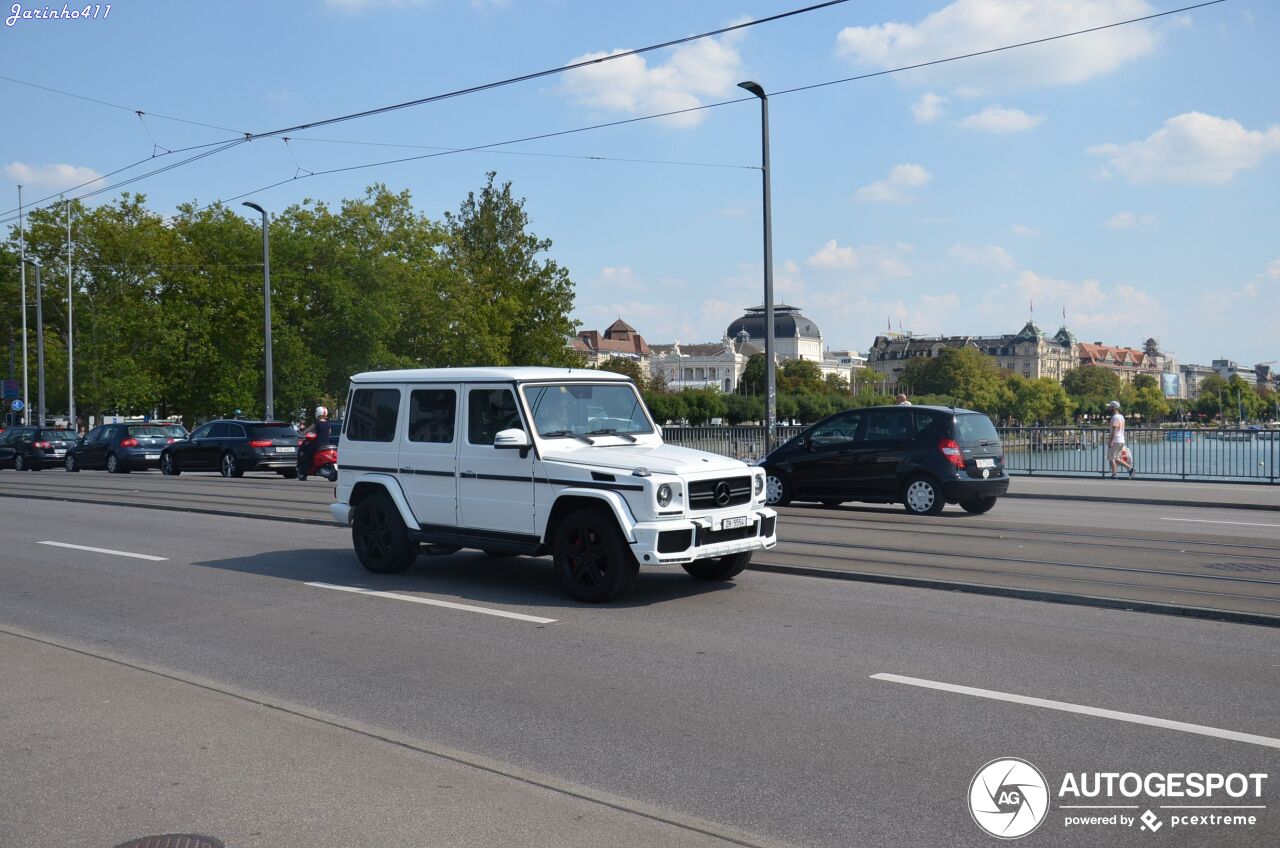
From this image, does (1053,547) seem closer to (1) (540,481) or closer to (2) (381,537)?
(1) (540,481)

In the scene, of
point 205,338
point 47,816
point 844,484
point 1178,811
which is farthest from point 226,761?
point 205,338

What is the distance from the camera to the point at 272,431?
3092cm

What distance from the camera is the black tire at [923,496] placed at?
17009mm

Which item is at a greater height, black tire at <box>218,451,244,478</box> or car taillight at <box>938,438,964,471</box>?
car taillight at <box>938,438,964,471</box>

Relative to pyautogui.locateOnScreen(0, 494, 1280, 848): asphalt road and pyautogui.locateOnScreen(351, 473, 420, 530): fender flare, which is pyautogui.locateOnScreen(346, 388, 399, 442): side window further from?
pyautogui.locateOnScreen(0, 494, 1280, 848): asphalt road

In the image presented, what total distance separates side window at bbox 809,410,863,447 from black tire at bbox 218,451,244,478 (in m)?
18.2

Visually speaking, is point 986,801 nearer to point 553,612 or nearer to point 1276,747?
point 1276,747

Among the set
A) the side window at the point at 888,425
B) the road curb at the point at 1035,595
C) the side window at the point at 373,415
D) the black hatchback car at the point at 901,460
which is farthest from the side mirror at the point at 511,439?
the side window at the point at 888,425

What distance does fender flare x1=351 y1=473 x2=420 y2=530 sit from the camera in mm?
10555

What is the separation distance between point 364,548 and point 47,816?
21.6 ft

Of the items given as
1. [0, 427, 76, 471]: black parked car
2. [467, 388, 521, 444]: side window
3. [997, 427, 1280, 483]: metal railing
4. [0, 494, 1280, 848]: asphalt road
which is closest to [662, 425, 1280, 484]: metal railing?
[997, 427, 1280, 483]: metal railing

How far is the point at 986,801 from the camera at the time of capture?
4.65 m

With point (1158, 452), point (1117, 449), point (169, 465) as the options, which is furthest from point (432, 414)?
point (169, 465)

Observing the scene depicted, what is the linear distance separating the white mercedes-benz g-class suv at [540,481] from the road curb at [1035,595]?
100 centimetres
